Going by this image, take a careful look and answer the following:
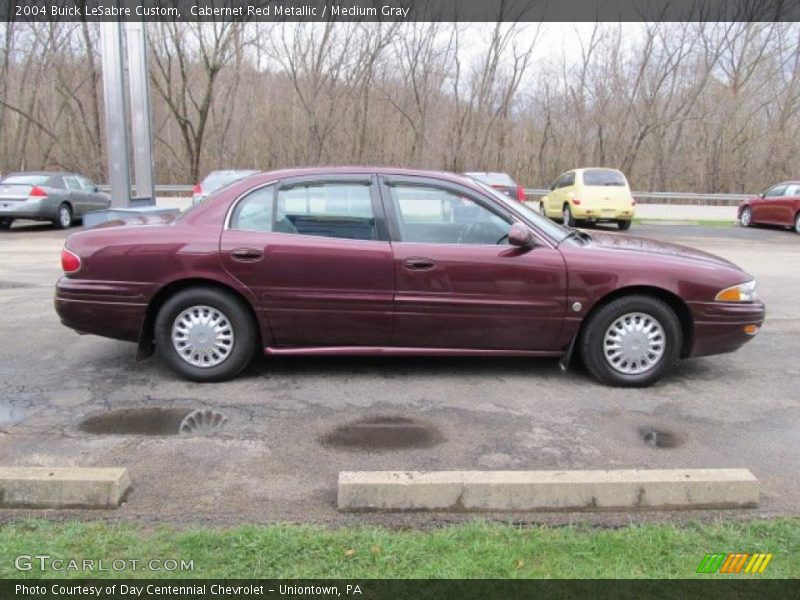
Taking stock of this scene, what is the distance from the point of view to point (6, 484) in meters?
3.10

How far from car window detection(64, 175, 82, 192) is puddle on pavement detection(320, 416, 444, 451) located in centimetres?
1512

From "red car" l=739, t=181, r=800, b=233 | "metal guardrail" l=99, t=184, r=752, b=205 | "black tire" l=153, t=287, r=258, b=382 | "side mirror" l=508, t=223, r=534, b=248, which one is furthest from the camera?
"metal guardrail" l=99, t=184, r=752, b=205

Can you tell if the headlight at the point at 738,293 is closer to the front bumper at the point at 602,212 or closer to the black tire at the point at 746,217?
the front bumper at the point at 602,212

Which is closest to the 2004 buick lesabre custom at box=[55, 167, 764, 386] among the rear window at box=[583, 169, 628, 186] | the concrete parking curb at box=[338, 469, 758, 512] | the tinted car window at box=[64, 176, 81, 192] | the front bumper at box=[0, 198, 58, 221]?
the concrete parking curb at box=[338, 469, 758, 512]

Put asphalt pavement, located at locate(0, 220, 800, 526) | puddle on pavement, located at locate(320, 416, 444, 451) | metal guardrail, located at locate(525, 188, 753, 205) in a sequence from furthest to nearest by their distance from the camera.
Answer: metal guardrail, located at locate(525, 188, 753, 205) < puddle on pavement, located at locate(320, 416, 444, 451) < asphalt pavement, located at locate(0, 220, 800, 526)

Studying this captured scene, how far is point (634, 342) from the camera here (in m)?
4.93

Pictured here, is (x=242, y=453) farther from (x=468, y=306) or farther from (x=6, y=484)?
(x=468, y=306)

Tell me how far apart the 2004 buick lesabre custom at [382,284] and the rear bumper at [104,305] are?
0.01 meters

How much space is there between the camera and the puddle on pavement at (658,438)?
400 cm

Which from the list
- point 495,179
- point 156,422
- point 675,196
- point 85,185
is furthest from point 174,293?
point 675,196

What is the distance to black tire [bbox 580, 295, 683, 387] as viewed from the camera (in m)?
4.88

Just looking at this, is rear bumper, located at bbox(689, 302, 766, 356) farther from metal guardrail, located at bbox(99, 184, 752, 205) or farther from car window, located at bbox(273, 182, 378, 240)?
metal guardrail, located at bbox(99, 184, 752, 205)
